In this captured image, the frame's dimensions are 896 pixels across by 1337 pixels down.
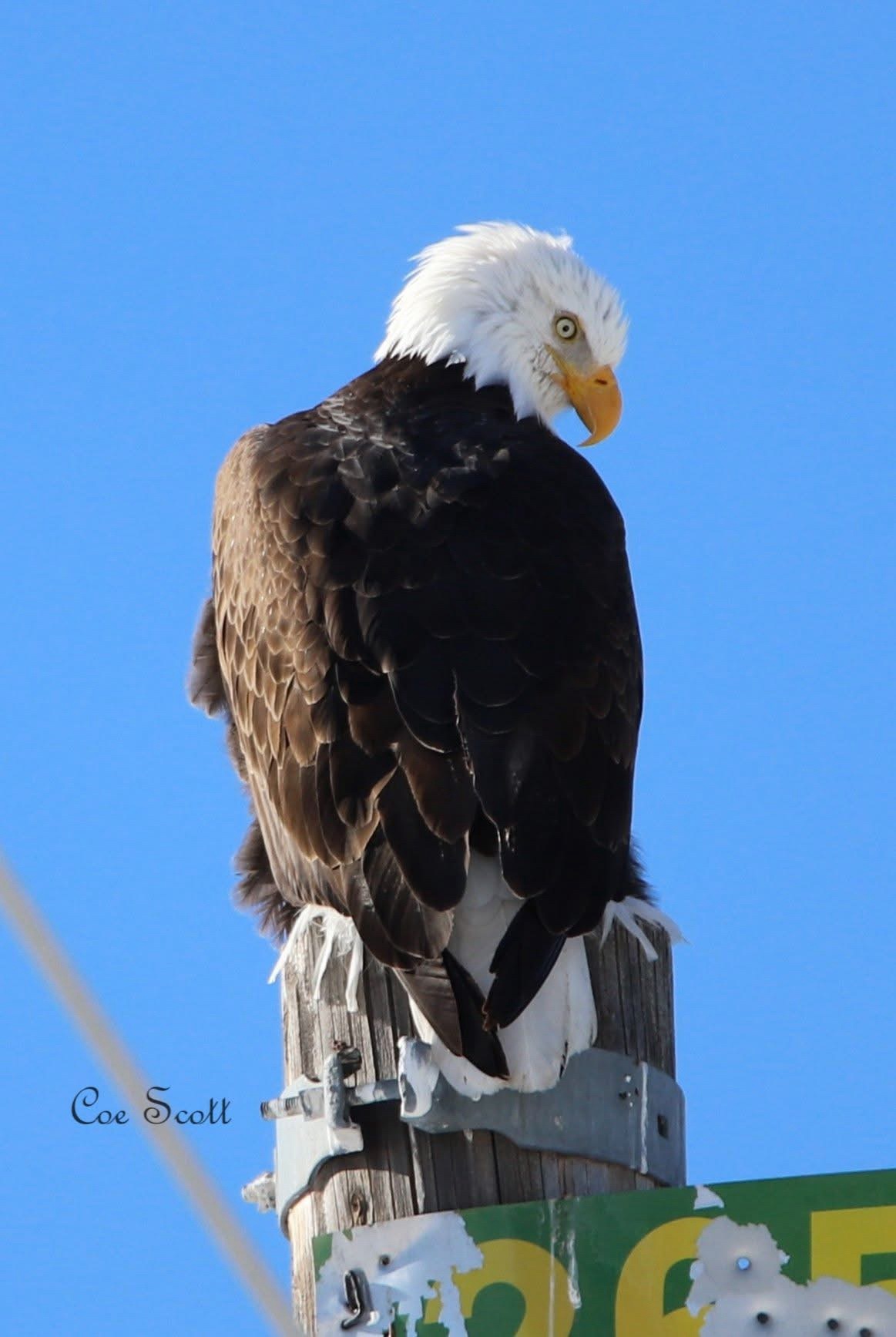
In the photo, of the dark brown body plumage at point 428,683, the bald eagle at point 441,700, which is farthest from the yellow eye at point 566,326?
the dark brown body plumage at point 428,683

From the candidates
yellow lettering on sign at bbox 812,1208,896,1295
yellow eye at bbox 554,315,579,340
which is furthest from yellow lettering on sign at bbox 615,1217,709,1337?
yellow eye at bbox 554,315,579,340

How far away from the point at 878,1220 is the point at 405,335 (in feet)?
11.3

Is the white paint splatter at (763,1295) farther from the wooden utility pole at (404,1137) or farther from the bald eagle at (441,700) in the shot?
the bald eagle at (441,700)

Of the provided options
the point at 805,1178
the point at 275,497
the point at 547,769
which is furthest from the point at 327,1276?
the point at 275,497

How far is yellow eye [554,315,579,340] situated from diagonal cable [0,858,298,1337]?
3.83 m

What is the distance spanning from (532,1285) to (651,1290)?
0.18 m

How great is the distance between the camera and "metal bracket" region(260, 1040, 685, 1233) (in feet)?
11.9

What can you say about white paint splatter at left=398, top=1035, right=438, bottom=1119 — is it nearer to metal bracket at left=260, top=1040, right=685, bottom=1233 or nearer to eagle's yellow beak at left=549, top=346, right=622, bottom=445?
metal bracket at left=260, top=1040, right=685, bottom=1233

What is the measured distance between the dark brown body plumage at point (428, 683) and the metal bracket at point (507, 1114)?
0.08 m

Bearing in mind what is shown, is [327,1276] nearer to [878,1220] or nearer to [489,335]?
[878,1220]

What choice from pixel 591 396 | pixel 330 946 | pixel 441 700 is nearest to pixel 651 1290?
pixel 330 946

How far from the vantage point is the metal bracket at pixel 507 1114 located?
3.63 m

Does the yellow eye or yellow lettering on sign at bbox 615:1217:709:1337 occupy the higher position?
the yellow eye

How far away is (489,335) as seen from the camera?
6.15m
